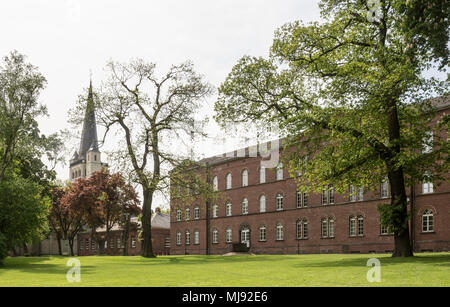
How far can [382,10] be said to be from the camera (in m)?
23.4

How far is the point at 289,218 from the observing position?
49281mm

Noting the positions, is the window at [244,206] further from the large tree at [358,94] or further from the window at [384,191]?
the large tree at [358,94]

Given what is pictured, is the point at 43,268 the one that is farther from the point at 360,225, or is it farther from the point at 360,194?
the point at 360,194

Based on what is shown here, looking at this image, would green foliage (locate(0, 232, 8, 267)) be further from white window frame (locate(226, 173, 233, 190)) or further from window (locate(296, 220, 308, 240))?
white window frame (locate(226, 173, 233, 190))

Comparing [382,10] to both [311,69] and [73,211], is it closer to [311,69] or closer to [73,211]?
[311,69]

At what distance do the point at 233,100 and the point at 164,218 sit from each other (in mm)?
52747

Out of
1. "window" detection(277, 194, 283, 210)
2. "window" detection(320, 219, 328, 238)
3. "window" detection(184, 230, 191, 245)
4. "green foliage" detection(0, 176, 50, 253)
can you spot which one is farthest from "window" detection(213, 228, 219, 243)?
"green foliage" detection(0, 176, 50, 253)

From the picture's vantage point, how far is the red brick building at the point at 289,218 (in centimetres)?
3669

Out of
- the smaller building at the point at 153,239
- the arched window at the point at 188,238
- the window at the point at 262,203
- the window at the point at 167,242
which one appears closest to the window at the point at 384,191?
the window at the point at 262,203

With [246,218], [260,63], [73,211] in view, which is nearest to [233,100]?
[260,63]

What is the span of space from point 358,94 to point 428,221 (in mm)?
18624

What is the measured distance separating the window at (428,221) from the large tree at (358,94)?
1387 cm

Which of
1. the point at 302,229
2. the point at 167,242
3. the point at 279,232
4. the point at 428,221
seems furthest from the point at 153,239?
the point at 428,221
